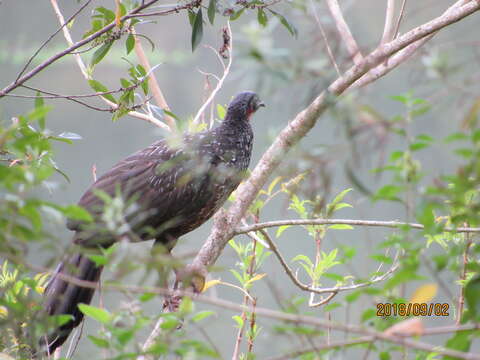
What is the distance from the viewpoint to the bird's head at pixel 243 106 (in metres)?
2.34

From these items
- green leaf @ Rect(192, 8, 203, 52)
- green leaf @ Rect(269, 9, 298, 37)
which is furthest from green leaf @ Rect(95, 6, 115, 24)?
green leaf @ Rect(269, 9, 298, 37)

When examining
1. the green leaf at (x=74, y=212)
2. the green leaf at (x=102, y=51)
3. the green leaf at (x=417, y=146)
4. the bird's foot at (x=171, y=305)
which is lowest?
the bird's foot at (x=171, y=305)

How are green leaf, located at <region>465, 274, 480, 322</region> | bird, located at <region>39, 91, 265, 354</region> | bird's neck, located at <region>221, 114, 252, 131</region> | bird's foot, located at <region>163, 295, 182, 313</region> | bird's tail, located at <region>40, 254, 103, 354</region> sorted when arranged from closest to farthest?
green leaf, located at <region>465, 274, 480, 322</region>
bird's foot, located at <region>163, 295, 182, 313</region>
bird's tail, located at <region>40, 254, 103, 354</region>
bird, located at <region>39, 91, 265, 354</region>
bird's neck, located at <region>221, 114, 252, 131</region>

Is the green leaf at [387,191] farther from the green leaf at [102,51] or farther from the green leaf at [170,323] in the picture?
the green leaf at [102,51]

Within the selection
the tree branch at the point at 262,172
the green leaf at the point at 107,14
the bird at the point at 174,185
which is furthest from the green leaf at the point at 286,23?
the bird at the point at 174,185

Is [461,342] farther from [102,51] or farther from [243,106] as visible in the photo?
[243,106]

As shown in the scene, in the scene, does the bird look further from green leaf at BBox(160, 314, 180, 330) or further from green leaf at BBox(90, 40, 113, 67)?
green leaf at BBox(160, 314, 180, 330)

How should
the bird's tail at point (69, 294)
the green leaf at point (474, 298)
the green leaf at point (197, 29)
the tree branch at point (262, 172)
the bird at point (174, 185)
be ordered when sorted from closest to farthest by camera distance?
the green leaf at point (474, 298) → the green leaf at point (197, 29) → the tree branch at point (262, 172) → the bird's tail at point (69, 294) → the bird at point (174, 185)

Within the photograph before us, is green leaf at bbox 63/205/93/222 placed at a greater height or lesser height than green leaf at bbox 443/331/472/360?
greater

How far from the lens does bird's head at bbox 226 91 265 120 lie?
92.3 inches

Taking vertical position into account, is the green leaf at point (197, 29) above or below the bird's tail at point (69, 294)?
above

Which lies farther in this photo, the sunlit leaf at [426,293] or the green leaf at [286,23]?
the green leaf at [286,23]

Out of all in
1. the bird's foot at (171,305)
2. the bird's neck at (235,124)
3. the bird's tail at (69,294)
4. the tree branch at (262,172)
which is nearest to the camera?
the bird's foot at (171,305)

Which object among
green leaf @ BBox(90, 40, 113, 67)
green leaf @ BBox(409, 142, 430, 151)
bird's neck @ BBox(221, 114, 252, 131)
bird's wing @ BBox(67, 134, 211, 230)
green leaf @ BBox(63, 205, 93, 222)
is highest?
bird's neck @ BBox(221, 114, 252, 131)
